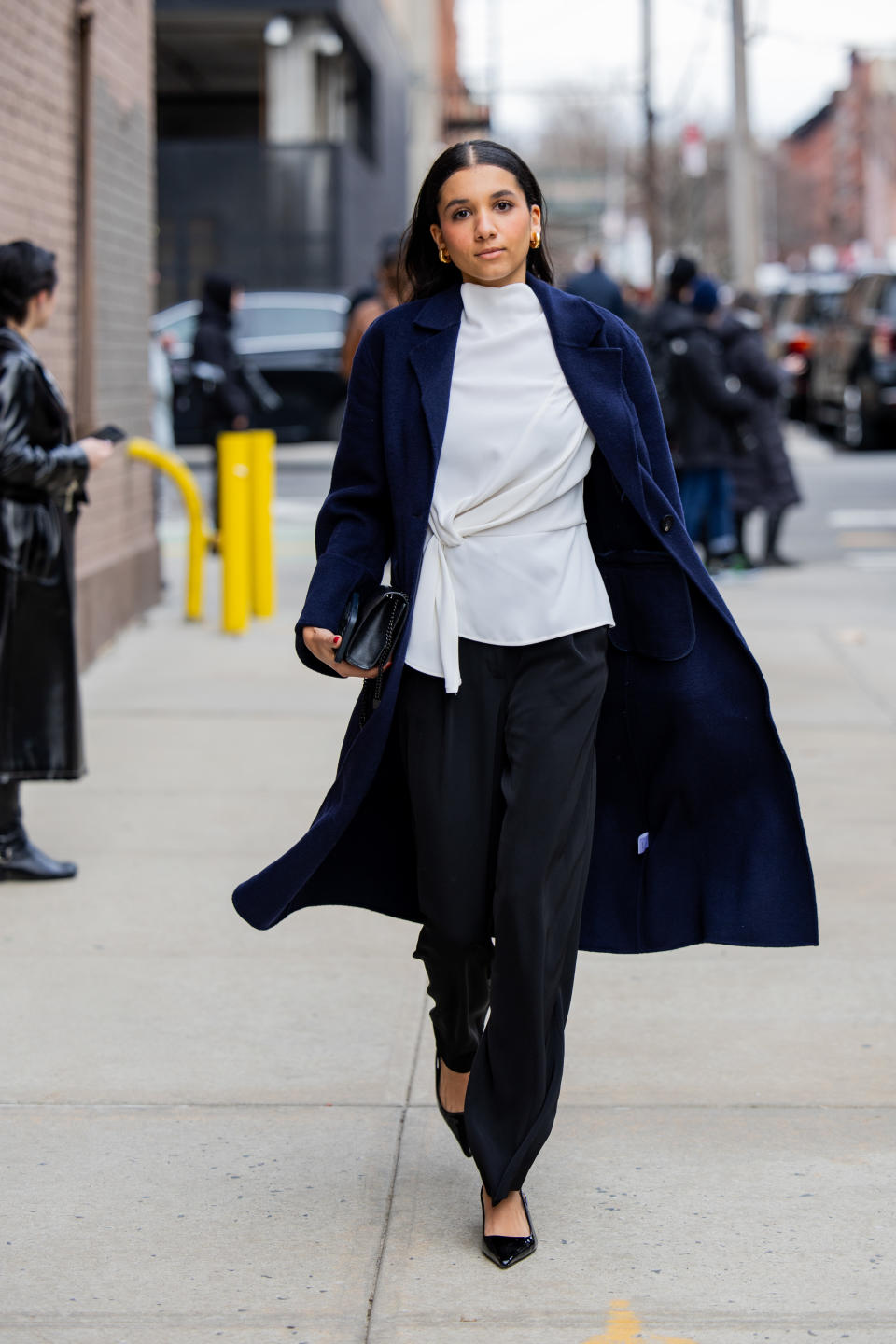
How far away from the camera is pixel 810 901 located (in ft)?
11.6

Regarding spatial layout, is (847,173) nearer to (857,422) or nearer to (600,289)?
(857,422)

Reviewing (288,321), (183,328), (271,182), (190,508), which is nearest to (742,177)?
(271,182)

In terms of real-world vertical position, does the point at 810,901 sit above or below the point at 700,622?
below

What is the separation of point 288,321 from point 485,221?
18907 mm

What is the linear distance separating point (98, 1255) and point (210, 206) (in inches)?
1011

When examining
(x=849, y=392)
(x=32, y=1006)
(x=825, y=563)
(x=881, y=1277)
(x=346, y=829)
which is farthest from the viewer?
(x=849, y=392)

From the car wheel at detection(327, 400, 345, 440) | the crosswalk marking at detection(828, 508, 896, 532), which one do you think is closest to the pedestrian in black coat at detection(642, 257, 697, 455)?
the crosswalk marking at detection(828, 508, 896, 532)

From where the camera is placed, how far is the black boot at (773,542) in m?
12.8

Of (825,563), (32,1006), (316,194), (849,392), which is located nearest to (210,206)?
(316,194)

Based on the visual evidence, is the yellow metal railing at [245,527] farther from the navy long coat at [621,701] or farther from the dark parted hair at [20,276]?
the navy long coat at [621,701]

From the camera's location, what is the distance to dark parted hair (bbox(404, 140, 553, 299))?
10.8 feet

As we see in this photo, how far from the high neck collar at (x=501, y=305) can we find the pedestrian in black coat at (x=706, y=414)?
837 cm

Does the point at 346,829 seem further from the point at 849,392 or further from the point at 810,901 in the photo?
the point at 849,392

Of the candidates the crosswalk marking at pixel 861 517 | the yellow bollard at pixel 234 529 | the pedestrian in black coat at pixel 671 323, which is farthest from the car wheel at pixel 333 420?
the yellow bollard at pixel 234 529
